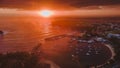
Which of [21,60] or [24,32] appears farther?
[24,32]

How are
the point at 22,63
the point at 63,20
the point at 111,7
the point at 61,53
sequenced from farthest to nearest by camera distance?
the point at 111,7, the point at 63,20, the point at 61,53, the point at 22,63

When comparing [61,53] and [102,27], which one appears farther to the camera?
[102,27]

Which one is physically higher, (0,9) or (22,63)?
(0,9)

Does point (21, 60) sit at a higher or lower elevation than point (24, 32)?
lower

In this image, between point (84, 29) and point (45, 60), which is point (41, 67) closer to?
point (45, 60)

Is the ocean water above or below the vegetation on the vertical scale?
above

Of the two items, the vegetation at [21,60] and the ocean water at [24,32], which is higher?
the ocean water at [24,32]

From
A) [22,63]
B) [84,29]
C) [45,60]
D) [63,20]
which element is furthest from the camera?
[63,20]

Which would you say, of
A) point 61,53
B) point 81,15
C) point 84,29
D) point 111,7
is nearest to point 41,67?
point 61,53

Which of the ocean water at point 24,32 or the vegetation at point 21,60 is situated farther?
the ocean water at point 24,32

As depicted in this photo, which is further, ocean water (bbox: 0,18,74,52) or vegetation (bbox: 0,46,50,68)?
ocean water (bbox: 0,18,74,52)
